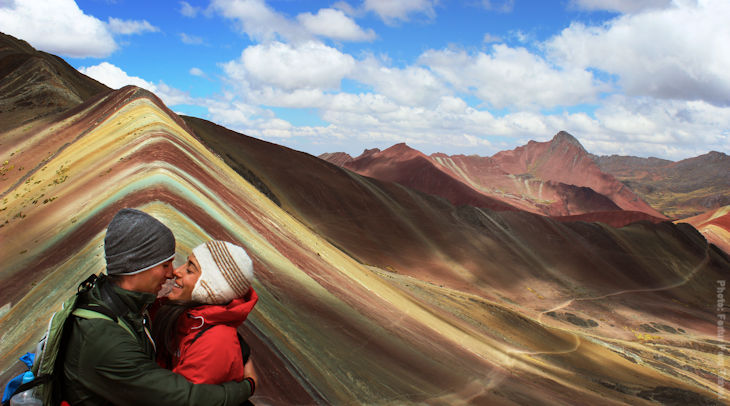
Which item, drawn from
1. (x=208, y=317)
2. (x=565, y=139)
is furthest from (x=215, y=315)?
(x=565, y=139)

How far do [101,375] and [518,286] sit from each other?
138 ft

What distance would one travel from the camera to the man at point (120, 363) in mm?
2178

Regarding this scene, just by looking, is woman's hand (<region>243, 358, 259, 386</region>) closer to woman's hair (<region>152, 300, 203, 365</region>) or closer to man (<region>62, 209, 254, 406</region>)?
man (<region>62, 209, 254, 406</region>)

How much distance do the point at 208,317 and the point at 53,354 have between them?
700 millimetres

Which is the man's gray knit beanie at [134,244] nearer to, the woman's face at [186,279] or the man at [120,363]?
the man at [120,363]

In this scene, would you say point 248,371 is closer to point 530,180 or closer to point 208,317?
point 208,317

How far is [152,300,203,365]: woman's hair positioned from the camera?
2607 millimetres

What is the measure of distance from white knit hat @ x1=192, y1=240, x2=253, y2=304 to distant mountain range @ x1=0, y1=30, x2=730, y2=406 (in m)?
2.78

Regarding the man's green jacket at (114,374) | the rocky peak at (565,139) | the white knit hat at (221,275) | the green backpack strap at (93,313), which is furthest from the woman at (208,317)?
the rocky peak at (565,139)

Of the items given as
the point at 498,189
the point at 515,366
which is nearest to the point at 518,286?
the point at 515,366

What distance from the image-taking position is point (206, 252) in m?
2.65

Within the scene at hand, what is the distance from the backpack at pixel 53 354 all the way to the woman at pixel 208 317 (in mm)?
378

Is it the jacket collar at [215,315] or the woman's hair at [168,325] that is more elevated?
the jacket collar at [215,315]

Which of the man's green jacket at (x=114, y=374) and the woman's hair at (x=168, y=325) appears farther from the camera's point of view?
the woman's hair at (x=168, y=325)
